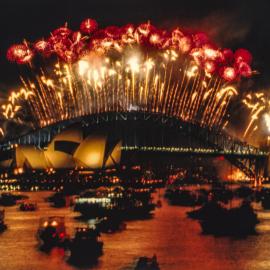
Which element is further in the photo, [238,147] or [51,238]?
[238,147]

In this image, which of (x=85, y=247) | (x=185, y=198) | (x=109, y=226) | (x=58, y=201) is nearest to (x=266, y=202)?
(x=185, y=198)

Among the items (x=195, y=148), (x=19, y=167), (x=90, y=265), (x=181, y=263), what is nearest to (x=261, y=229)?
(x=181, y=263)

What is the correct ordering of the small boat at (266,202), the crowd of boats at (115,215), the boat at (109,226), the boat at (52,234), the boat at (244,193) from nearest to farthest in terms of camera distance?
the crowd of boats at (115,215) < the boat at (52,234) < the boat at (109,226) < the small boat at (266,202) < the boat at (244,193)

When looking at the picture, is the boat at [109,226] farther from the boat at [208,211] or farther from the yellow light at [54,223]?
the boat at [208,211]

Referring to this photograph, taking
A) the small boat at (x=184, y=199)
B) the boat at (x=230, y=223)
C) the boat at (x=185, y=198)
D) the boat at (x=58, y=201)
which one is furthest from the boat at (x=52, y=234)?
the small boat at (x=184, y=199)

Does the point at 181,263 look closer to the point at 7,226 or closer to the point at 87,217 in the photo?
the point at 7,226

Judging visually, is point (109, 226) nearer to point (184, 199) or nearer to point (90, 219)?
point (90, 219)

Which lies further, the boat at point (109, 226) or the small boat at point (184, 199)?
the small boat at point (184, 199)
